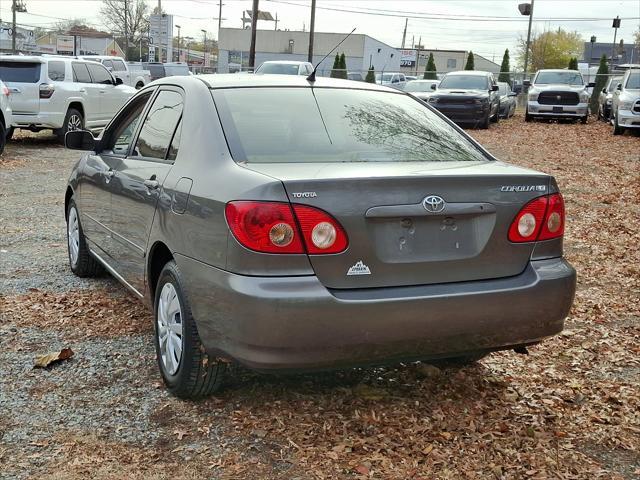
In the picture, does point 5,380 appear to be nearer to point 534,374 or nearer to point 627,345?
point 534,374

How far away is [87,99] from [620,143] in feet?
41.2

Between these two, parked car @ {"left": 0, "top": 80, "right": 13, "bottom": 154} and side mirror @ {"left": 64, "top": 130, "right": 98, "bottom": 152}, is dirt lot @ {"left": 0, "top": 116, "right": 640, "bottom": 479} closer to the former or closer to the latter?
side mirror @ {"left": 64, "top": 130, "right": 98, "bottom": 152}

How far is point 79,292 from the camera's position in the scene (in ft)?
19.6

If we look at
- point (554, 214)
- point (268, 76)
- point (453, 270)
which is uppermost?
point (268, 76)

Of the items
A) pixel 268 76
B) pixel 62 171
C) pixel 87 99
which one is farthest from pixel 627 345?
pixel 87 99

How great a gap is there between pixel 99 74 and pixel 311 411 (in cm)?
1655

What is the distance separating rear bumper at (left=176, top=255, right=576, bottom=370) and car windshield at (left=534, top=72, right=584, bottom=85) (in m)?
24.7

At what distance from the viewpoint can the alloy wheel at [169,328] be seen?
3.94 metres

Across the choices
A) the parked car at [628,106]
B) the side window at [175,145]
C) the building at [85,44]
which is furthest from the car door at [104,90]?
the building at [85,44]

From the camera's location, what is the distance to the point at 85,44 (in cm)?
9975

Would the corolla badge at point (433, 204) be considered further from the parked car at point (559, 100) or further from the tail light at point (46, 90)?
the parked car at point (559, 100)

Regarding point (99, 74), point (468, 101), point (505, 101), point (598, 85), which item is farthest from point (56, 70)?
point (598, 85)

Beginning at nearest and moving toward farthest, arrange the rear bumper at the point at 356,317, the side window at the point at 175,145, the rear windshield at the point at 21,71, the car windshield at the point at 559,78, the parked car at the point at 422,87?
1. the rear bumper at the point at 356,317
2. the side window at the point at 175,145
3. the rear windshield at the point at 21,71
4. the parked car at the point at 422,87
5. the car windshield at the point at 559,78

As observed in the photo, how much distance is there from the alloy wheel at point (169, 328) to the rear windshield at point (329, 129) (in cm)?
80
